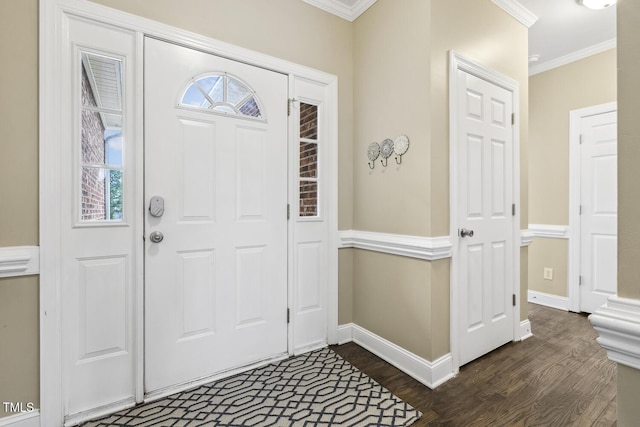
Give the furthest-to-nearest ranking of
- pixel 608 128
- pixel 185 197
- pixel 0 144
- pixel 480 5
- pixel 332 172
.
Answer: pixel 608 128
pixel 332 172
pixel 480 5
pixel 185 197
pixel 0 144

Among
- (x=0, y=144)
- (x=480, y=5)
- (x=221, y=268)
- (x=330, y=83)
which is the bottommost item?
(x=221, y=268)

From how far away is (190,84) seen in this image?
1.84 metres

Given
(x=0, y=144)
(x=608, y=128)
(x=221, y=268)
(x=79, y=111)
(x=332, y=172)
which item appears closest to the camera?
(x=0, y=144)

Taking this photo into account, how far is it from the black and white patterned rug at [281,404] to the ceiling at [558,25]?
2.69 m

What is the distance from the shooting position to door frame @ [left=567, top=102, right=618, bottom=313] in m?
3.15

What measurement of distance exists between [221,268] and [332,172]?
1.09m

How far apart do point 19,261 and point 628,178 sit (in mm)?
2234

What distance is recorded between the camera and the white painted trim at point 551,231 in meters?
3.25

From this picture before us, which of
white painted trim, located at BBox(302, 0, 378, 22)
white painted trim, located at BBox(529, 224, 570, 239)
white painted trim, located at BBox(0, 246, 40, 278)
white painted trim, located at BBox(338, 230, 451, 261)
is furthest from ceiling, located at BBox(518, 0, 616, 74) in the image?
white painted trim, located at BBox(0, 246, 40, 278)

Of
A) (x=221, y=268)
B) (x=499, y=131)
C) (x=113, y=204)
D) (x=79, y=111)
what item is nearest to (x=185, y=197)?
(x=113, y=204)

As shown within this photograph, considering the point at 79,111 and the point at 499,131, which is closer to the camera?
the point at 79,111

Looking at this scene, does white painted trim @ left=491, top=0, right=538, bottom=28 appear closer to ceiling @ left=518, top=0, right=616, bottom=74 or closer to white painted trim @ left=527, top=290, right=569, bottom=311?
ceiling @ left=518, top=0, right=616, bottom=74

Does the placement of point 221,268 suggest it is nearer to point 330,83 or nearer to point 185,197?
point 185,197

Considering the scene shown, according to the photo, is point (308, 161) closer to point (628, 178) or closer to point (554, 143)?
point (628, 178)
